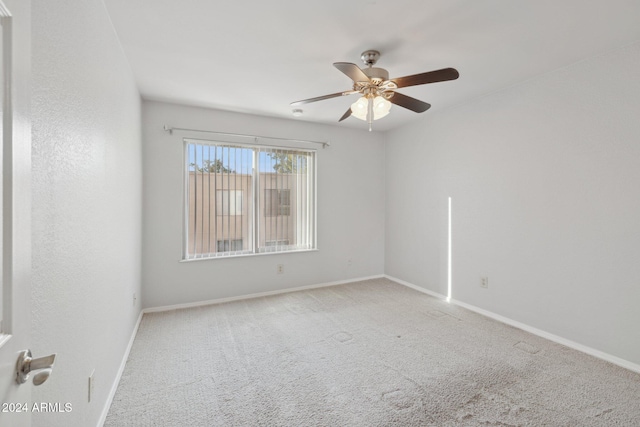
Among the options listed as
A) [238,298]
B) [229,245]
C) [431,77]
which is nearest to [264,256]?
[229,245]

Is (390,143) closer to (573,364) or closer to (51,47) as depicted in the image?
(573,364)

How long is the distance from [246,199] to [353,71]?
243cm

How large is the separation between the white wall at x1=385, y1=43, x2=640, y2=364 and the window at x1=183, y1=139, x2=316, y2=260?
5.87 ft

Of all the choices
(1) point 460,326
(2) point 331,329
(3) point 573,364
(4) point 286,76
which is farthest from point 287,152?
(3) point 573,364

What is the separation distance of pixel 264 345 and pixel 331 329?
69cm

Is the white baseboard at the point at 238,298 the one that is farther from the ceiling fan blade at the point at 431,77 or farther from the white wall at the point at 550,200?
the ceiling fan blade at the point at 431,77

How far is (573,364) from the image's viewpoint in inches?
89.8

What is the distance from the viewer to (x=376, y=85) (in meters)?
2.12

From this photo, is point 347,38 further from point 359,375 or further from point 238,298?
point 238,298

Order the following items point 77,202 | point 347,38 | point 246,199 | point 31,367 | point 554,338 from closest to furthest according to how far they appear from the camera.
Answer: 1. point 31,367
2. point 77,202
3. point 347,38
4. point 554,338
5. point 246,199

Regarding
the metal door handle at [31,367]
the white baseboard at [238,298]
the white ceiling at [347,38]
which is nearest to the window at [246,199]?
the white baseboard at [238,298]

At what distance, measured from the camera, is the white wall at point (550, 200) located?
2.25 meters

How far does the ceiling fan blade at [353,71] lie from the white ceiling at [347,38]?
344mm

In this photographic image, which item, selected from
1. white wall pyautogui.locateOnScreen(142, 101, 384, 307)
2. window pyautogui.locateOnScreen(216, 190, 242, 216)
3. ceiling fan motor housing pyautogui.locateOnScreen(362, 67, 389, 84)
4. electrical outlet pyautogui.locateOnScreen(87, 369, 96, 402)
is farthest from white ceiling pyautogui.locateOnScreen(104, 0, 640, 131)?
electrical outlet pyautogui.locateOnScreen(87, 369, 96, 402)
